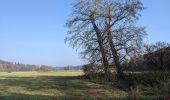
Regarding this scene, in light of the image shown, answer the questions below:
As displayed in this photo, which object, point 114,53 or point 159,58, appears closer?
point 114,53

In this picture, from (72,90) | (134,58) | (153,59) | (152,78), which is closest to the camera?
(72,90)

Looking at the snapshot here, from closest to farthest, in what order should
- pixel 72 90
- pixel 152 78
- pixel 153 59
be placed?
pixel 72 90 → pixel 152 78 → pixel 153 59

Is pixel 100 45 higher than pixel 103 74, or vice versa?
pixel 100 45

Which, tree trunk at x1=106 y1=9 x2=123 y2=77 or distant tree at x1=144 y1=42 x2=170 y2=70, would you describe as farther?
distant tree at x1=144 y1=42 x2=170 y2=70

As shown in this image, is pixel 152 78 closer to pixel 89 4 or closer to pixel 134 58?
pixel 134 58

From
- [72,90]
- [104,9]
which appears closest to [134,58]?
[104,9]

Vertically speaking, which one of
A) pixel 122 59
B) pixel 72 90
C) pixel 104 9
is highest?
pixel 104 9

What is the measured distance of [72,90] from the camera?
22.1 m

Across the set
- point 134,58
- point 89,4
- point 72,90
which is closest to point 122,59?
point 134,58

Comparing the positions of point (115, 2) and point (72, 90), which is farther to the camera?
point (115, 2)

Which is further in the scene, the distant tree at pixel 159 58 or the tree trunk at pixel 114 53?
the distant tree at pixel 159 58

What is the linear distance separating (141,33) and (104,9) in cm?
387

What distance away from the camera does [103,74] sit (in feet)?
94.5

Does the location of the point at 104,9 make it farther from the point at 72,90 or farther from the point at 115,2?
the point at 72,90
